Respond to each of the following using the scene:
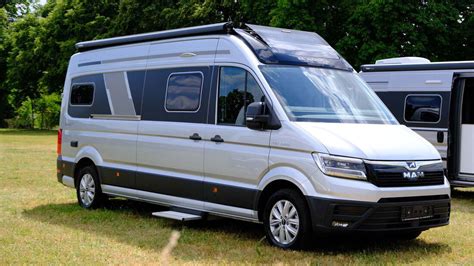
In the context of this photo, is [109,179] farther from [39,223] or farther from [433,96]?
[433,96]

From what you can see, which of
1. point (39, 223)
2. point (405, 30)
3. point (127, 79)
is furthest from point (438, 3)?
point (39, 223)

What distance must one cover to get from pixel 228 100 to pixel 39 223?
328cm

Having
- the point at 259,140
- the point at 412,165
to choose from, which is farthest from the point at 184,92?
the point at 412,165

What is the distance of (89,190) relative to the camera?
1116cm

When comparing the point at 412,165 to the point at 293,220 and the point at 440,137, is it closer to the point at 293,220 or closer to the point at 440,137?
the point at 293,220

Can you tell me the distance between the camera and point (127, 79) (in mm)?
10523

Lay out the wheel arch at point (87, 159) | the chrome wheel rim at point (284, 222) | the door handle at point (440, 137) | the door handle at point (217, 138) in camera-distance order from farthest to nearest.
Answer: the door handle at point (440, 137) < the wheel arch at point (87, 159) < the door handle at point (217, 138) < the chrome wheel rim at point (284, 222)

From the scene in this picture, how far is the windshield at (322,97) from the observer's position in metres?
8.01

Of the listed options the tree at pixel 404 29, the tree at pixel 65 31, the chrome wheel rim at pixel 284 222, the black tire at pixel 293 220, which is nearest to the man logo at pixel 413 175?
the black tire at pixel 293 220

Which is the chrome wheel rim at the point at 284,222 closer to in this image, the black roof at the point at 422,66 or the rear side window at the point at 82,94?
the rear side window at the point at 82,94

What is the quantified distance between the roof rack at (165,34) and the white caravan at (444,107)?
20.0ft

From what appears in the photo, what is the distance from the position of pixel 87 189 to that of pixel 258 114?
14.4ft

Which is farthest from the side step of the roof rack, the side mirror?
the roof rack

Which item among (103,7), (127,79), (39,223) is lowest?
(39,223)
